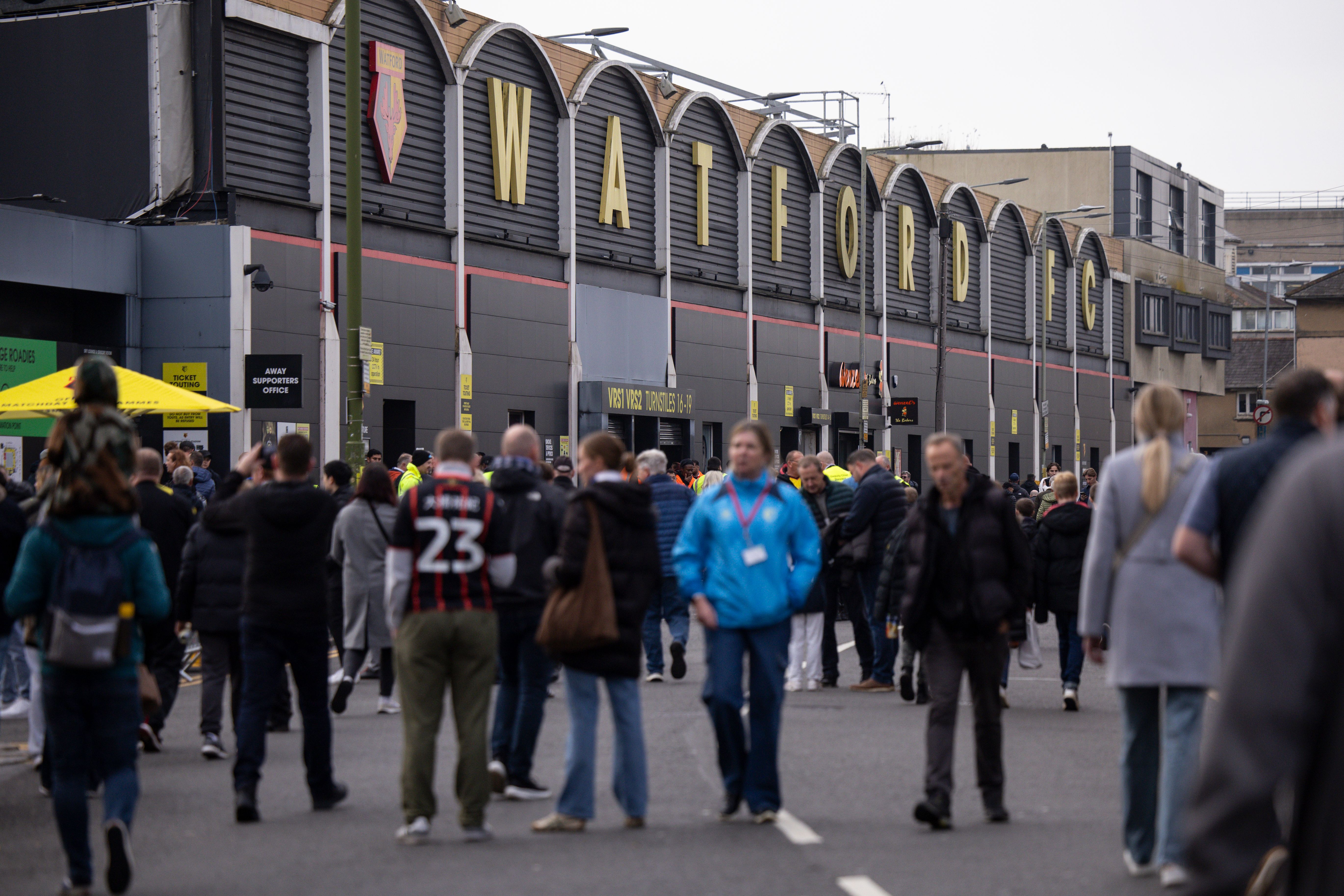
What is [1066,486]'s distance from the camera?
12.7 meters

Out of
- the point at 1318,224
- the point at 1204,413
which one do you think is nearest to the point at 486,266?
the point at 1204,413

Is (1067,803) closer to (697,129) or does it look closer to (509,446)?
(509,446)

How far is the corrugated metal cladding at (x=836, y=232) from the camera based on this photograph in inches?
1732

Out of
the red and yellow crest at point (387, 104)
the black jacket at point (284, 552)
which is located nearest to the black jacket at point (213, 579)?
the black jacket at point (284, 552)

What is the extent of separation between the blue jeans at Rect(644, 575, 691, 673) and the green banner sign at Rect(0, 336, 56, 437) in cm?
1173

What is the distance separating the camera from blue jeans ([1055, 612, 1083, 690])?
1252cm

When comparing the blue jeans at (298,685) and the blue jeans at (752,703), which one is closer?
the blue jeans at (752,703)

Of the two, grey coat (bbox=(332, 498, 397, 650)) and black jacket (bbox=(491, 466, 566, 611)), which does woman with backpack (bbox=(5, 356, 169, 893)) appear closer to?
black jacket (bbox=(491, 466, 566, 611))

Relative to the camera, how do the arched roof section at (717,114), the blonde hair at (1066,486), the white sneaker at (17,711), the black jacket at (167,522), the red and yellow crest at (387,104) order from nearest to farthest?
the black jacket at (167,522), the white sneaker at (17,711), the blonde hair at (1066,486), the red and yellow crest at (387,104), the arched roof section at (717,114)

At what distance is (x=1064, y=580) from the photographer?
41.7 feet

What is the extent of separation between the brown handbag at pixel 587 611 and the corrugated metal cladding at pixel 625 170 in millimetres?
25645

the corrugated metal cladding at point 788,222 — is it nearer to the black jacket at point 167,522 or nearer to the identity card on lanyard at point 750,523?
the black jacket at point 167,522

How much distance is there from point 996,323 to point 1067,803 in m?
47.6

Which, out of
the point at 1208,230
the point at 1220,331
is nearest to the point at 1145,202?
the point at 1220,331
